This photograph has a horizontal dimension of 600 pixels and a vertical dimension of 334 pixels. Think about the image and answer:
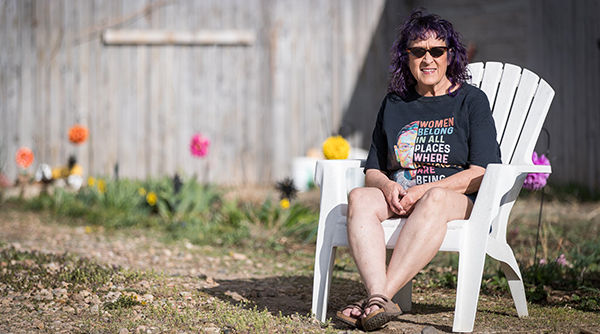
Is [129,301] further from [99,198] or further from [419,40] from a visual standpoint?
[99,198]

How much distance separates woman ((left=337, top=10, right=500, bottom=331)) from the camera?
2031 mm

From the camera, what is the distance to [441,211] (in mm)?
2059

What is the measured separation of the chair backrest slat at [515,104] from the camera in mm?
2398

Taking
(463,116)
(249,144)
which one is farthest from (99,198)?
(463,116)

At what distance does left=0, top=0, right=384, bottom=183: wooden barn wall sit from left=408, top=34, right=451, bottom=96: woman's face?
3.92m

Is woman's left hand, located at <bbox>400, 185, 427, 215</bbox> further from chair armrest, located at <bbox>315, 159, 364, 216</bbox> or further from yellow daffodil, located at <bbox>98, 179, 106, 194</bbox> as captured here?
yellow daffodil, located at <bbox>98, 179, 106, 194</bbox>

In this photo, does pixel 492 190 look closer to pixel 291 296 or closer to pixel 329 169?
pixel 329 169

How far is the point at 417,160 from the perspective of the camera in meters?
2.26

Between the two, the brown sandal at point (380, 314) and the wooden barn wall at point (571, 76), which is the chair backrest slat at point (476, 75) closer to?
the brown sandal at point (380, 314)

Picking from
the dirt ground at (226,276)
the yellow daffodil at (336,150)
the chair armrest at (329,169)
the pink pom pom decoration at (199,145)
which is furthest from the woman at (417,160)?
the pink pom pom decoration at (199,145)

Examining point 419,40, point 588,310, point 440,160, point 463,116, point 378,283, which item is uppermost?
point 419,40

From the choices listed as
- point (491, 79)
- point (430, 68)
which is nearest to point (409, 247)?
point (430, 68)

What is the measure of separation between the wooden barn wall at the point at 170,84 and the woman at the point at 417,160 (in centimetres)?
387

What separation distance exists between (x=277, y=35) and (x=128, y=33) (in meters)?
1.47
